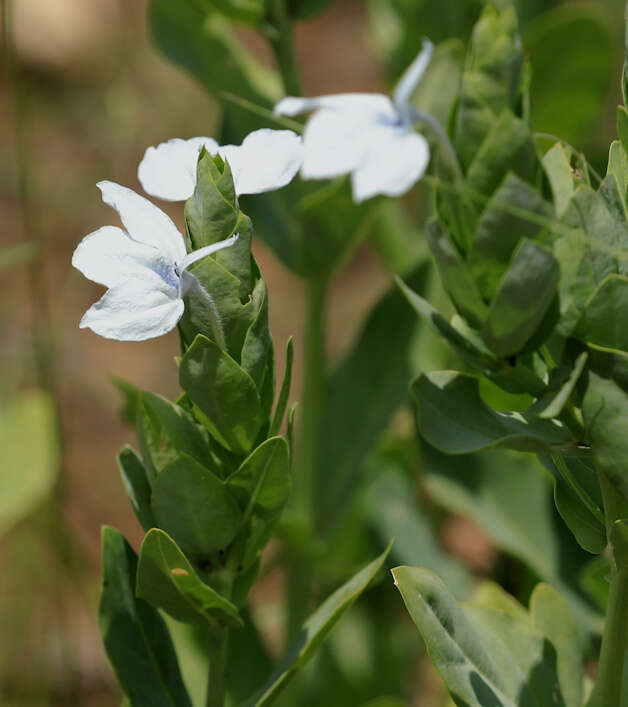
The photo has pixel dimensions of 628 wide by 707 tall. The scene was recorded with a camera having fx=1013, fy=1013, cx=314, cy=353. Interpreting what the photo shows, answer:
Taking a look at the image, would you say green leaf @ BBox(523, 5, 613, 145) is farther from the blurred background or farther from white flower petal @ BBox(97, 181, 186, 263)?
white flower petal @ BBox(97, 181, 186, 263)

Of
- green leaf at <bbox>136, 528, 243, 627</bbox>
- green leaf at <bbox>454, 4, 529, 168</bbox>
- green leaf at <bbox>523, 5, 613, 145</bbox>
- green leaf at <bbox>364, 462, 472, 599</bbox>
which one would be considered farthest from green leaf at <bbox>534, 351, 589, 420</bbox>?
green leaf at <bbox>523, 5, 613, 145</bbox>

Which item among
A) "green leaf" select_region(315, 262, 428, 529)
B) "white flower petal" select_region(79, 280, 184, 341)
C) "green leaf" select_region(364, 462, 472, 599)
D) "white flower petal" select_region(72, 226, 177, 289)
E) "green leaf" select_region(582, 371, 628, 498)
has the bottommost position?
"green leaf" select_region(364, 462, 472, 599)

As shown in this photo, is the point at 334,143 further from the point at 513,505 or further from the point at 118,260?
the point at 513,505

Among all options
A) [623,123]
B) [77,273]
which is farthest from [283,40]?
[77,273]

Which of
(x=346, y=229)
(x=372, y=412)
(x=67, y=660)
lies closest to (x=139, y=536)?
(x=67, y=660)

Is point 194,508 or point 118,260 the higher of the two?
point 118,260

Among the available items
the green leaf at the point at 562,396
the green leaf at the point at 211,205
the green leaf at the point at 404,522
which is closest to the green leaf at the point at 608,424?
the green leaf at the point at 562,396
